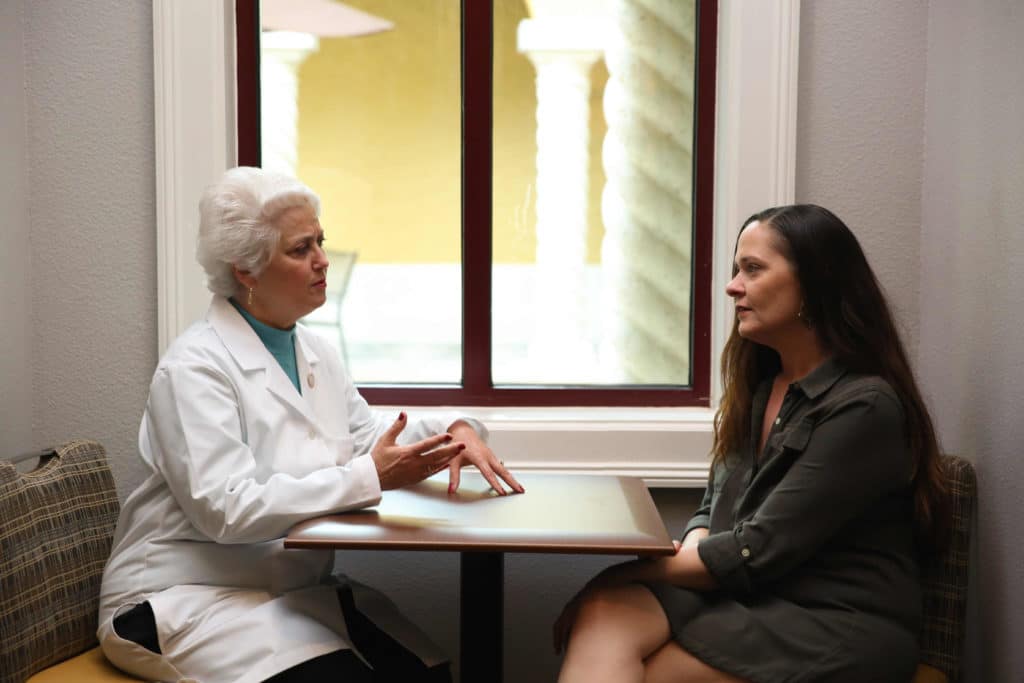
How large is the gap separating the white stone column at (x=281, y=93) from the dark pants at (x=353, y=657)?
54.3 inches

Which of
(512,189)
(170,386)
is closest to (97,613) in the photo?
(170,386)

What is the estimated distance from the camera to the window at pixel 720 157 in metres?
2.82

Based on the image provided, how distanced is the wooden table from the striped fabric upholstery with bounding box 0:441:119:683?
576 millimetres

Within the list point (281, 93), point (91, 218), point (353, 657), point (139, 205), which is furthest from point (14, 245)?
point (353, 657)

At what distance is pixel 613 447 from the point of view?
2.90 meters

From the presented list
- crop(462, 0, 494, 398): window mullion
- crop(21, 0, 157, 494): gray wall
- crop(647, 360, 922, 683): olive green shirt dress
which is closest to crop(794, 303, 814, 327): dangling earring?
crop(647, 360, 922, 683): olive green shirt dress

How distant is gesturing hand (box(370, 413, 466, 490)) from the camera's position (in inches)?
81.8

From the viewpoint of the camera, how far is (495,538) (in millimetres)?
1869

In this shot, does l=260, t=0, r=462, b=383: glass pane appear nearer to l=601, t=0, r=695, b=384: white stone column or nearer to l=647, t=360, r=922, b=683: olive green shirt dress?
l=601, t=0, r=695, b=384: white stone column

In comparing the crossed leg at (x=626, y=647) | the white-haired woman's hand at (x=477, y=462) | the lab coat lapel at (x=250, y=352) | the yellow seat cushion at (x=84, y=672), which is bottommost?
the yellow seat cushion at (x=84, y=672)

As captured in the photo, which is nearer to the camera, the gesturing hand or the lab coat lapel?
the gesturing hand

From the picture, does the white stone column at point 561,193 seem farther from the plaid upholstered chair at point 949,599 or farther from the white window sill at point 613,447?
the plaid upholstered chair at point 949,599

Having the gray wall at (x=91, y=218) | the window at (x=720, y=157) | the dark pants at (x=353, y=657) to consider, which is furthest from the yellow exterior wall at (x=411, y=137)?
the dark pants at (x=353, y=657)

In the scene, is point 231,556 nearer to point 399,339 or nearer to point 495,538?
point 495,538
